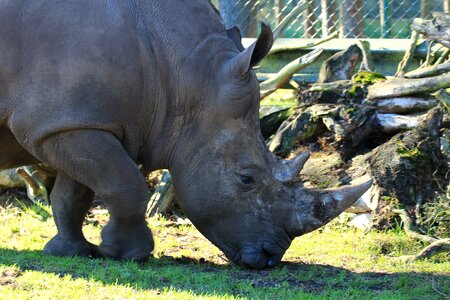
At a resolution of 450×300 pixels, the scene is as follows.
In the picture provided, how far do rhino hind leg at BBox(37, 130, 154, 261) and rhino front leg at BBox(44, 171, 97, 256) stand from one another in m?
0.40

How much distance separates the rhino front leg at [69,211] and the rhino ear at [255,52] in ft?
5.21

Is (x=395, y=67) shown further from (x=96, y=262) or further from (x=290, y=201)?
(x=96, y=262)

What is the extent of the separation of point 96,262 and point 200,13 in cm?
192

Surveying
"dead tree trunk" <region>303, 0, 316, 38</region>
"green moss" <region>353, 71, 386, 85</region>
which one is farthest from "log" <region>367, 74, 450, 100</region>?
"dead tree trunk" <region>303, 0, 316, 38</region>

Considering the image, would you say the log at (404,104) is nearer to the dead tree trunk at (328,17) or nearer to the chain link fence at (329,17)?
the chain link fence at (329,17)

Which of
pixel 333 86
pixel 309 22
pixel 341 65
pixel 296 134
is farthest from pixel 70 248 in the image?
pixel 309 22

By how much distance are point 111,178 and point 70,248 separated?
3.01 ft

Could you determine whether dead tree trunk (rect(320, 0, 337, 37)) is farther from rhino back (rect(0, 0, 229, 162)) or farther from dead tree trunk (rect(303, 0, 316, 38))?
rhino back (rect(0, 0, 229, 162))

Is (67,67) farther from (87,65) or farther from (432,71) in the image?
(432,71)

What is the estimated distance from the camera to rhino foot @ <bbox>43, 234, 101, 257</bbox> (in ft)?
24.2

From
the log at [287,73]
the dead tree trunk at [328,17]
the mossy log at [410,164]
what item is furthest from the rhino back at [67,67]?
the dead tree trunk at [328,17]

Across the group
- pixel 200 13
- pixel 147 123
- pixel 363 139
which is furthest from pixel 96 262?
pixel 363 139

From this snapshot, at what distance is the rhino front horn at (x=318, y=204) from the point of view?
7.24 metres

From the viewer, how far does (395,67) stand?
11.3m
